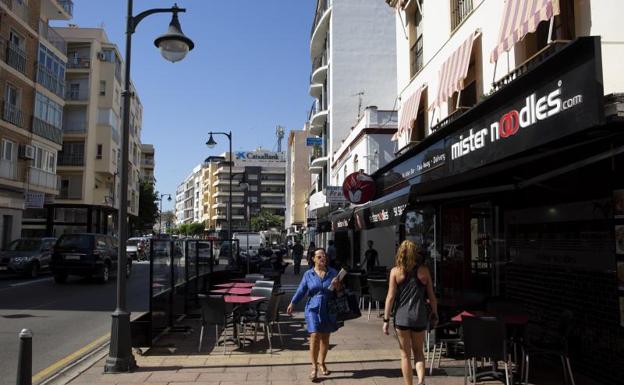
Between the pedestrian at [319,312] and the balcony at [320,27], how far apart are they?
108 ft

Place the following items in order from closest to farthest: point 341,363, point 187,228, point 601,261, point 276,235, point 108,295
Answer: point 601,261 < point 341,363 < point 108,295 < point 276,235 < point 187,228

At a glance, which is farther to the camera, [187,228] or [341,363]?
[187,228]

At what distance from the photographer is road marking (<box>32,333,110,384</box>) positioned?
23.1 feet

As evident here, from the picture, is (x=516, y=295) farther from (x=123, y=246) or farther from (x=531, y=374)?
(x=123, y=246)

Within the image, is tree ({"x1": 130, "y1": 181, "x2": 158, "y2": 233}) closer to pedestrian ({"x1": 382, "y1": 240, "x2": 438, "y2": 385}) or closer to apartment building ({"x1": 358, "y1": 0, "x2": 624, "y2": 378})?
apartment building ({"x1": 358, "y1": 0, "x2": 624, "y2": 378})

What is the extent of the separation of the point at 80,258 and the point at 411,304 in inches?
665

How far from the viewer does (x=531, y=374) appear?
6.87 metres

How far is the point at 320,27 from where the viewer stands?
1570 inches

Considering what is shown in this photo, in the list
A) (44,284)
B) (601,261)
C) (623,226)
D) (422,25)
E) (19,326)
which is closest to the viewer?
(623,226)

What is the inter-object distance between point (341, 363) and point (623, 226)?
393 centimetres

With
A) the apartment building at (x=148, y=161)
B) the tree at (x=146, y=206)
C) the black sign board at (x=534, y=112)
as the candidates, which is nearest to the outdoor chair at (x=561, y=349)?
the black sign board at (x=534, y=112)

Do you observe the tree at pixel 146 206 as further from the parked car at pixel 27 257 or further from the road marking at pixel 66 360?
the road marking at pixel 66 360

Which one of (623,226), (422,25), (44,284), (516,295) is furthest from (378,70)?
(623,226)

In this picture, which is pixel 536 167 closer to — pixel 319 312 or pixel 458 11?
pixel 319 312
